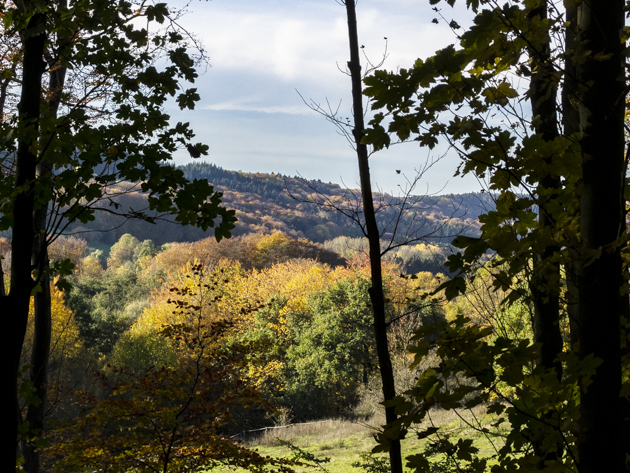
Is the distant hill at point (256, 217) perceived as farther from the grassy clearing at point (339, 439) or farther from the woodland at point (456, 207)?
the woodland at point (456, 207)

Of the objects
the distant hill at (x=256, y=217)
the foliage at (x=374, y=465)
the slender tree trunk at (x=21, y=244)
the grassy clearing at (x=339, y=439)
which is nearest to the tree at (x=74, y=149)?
the slender tree trunk at (x=21, y=244)

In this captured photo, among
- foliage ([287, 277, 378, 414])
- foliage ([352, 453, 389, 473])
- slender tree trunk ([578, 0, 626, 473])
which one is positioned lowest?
foliage ([287, 277, 378, 414])

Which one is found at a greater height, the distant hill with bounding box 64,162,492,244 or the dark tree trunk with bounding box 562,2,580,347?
the distant hill with bounding box 64,162,492,244

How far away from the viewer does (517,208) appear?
5.40 feet

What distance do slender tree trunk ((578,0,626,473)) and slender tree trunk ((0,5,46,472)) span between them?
2409 millimetres

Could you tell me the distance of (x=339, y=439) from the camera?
1855cm

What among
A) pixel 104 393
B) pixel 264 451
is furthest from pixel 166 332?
pixel 104 393

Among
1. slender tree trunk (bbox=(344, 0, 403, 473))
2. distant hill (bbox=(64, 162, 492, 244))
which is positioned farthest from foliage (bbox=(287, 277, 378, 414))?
distant hill (bbox=(64, 162, 492, 244))

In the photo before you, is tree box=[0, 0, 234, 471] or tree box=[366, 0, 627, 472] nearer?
tree box=[366, 0, 627, 472]

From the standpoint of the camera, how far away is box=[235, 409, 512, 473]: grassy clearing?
14961 mm

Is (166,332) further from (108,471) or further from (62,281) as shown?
(62,281)

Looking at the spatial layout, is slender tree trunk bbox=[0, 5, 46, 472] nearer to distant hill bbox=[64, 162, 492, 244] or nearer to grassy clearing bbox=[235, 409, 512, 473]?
grassy clearing bbox=[235, 409, 512, 473]

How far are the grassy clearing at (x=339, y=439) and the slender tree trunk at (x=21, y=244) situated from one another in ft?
41.5

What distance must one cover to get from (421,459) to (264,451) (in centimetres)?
1811
